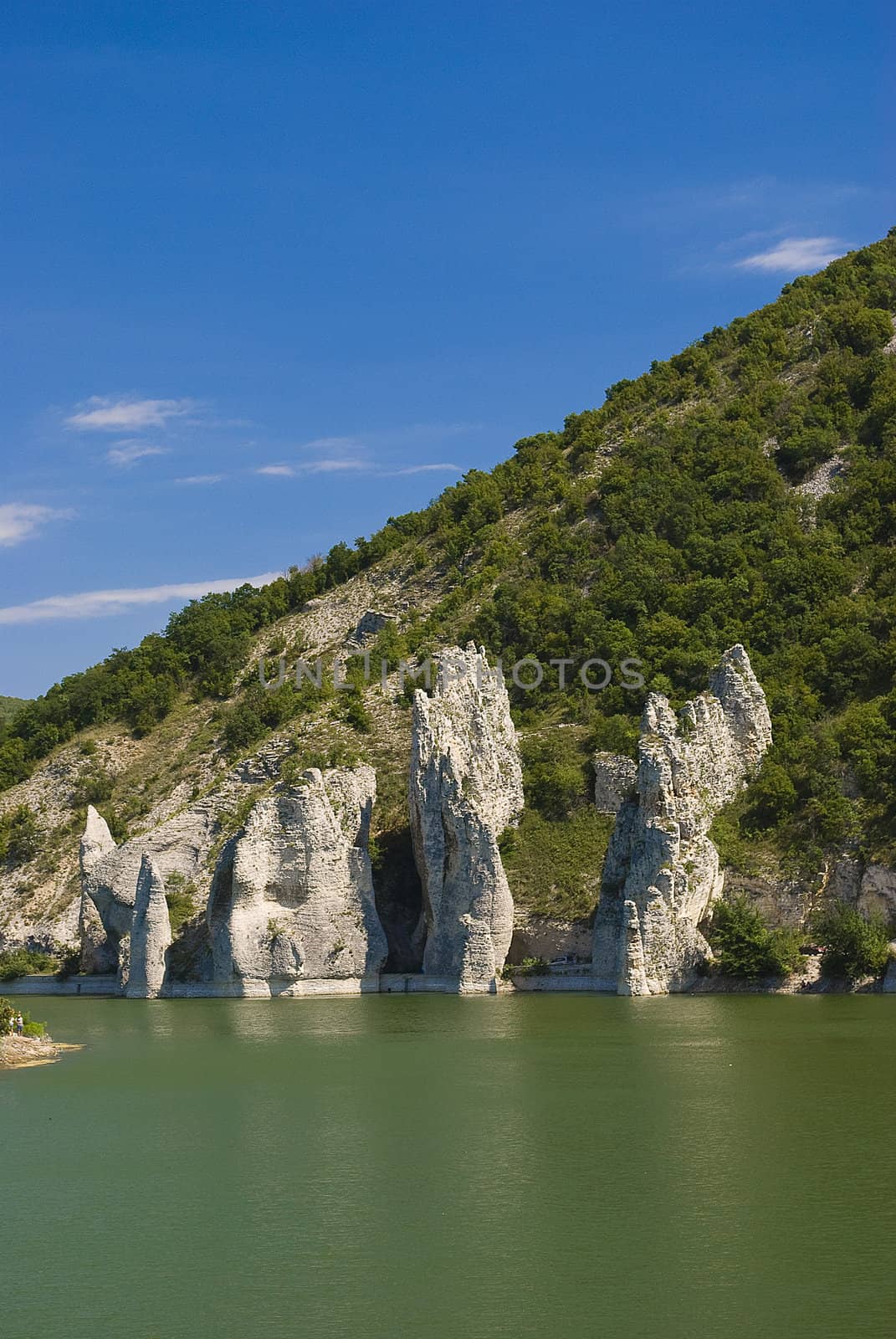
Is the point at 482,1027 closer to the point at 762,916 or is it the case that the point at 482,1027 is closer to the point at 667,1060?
the point at 667,1060

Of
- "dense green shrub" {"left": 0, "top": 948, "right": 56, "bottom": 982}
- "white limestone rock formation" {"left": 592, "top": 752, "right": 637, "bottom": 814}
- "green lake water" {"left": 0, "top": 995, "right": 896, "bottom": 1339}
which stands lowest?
"green lake water" {"left": 0, "top": 995, "right": 896, "bottom": 1339}

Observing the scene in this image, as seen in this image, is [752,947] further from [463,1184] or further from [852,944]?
[463,1184]

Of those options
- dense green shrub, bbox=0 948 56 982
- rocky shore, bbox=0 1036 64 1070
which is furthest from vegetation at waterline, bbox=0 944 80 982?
rocky shore, bbox=0 1036 64 1070

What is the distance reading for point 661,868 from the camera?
59281 mm

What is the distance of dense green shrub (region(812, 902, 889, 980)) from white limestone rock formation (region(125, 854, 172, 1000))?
89.2 feet

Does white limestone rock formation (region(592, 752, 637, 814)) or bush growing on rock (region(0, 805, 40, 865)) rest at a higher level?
white limestone rock formation (region(592, 752, 637, 814))

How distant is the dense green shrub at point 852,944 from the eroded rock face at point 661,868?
4588 mm

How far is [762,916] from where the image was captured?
2415 inches

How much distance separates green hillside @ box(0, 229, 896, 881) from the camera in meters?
70.2

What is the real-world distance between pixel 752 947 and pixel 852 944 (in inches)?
143

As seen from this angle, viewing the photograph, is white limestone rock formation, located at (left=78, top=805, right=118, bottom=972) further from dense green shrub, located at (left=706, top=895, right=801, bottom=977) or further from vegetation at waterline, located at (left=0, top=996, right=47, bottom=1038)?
dense green shrub, located at (left=706, top=895, right=801, bottom=977)

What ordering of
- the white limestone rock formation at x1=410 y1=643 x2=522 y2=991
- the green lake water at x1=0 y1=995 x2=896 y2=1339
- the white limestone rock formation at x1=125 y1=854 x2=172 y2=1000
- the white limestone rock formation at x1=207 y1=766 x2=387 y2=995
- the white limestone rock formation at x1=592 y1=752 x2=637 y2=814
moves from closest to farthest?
the green lake water at x1=0 y1=995 x2=896 y2=1339 < the white limestone rock formation at x1=410 y1=643 x2=522 y2=991 < the white limestone rock formation at x1=207 y1=766 x2=387 y2=995 < the white limestone rock formation at x1=125 y1=854 x2=172 y2=1000 < the white limestone rock formation at x1=592 y1=752 x2=637 y2=814

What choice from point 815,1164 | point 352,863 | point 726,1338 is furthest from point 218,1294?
point 352,863

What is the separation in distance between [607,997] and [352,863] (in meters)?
14.0
